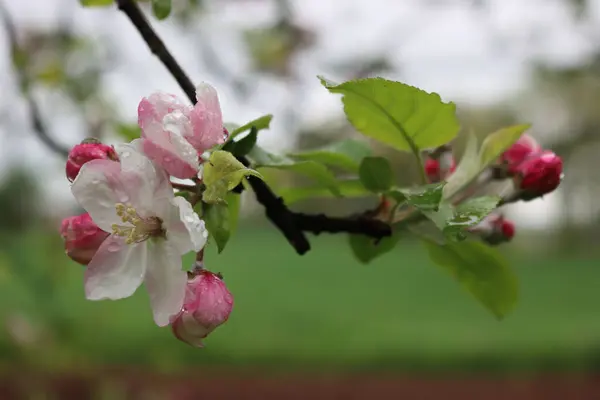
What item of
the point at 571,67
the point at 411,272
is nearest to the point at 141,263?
the point at 571,67

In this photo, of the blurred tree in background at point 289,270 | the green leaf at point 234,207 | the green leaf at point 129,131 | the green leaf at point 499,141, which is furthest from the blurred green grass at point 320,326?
the green leaf at point 499,141

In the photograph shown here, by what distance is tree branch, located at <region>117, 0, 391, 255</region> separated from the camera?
538 millimetres

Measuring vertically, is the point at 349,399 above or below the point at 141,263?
below

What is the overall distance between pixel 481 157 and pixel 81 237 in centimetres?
32

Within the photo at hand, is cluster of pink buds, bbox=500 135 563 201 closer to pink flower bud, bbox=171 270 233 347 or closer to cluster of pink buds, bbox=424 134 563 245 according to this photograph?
cluster of pink buds, bbox=424 134 563 245

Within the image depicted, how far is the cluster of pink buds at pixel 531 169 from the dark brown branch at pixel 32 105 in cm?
65

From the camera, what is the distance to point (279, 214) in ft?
1.80

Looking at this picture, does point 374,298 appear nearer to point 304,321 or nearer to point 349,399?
point 304,321

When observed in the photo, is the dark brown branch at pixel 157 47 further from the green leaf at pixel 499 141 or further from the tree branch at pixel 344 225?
the green leaf at pixel 499 141

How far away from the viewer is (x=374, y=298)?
5324mm

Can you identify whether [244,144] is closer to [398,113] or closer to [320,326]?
[398,113]

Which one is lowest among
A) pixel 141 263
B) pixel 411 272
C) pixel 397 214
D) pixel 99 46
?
pixel 411 272

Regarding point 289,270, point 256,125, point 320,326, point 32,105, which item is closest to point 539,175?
point 256,125

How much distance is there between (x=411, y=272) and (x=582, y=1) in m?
4.61
